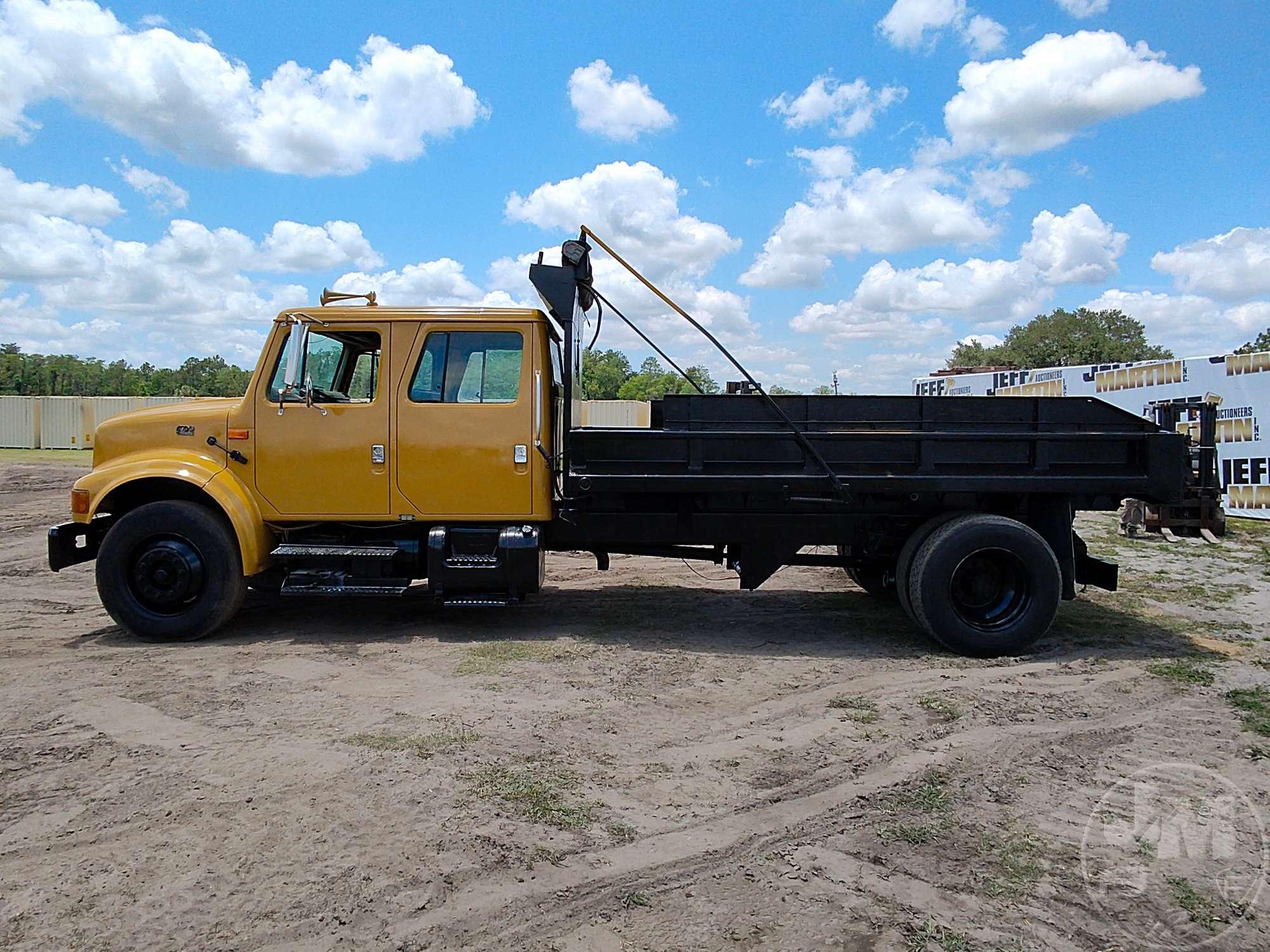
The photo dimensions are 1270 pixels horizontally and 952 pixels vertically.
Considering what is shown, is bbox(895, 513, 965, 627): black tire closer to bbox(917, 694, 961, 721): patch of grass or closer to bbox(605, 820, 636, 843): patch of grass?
bbox(917, 694, 961, 721): patch of grass

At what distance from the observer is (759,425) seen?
19.7 ft

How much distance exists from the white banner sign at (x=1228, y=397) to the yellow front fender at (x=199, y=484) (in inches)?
418

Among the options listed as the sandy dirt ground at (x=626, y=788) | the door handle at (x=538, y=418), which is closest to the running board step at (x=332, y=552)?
the sandy dirt ground at (x=626, y=788)

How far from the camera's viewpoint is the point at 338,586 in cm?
600

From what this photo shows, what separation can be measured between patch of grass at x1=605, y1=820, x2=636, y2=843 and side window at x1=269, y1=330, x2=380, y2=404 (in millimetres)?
3845

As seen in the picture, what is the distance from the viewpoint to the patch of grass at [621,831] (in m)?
3.24

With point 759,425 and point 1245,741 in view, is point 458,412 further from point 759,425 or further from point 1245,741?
point 1245,741

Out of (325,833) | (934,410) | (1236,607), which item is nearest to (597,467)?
(934,410)

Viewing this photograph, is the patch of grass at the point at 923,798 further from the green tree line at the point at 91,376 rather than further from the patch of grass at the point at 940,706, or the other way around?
the green tree line at the point at 91,376

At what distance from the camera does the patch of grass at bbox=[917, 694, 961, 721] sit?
4.65 metres

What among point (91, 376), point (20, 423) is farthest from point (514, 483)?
point (91, 376)

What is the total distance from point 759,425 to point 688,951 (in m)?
3.98

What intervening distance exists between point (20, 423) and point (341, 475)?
3175 cm

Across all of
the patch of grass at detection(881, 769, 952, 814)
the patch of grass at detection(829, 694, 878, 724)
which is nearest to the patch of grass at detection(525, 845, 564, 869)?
the patch of grass at detection(881, 769, 952, 814)
